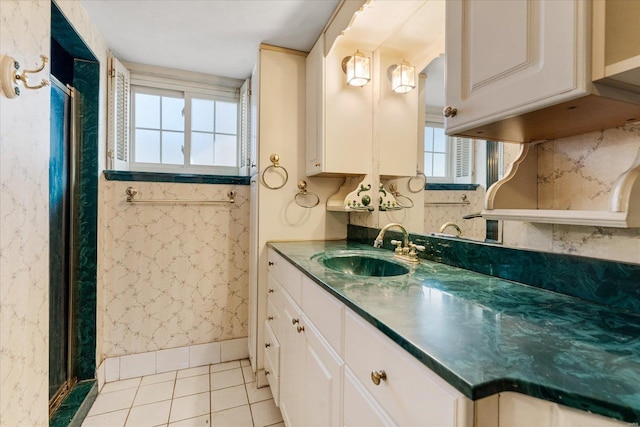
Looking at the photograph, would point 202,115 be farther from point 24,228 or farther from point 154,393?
point 154,393

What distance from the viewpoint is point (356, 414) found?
76 centimetres

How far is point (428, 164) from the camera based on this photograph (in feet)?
4.56

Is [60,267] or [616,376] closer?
[616,376]

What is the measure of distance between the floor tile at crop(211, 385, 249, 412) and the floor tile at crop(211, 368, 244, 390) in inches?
1.7

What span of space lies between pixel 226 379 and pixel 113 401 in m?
0.62

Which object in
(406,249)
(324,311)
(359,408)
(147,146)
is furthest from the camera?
(147,146)

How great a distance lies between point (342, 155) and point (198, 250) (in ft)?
3.98

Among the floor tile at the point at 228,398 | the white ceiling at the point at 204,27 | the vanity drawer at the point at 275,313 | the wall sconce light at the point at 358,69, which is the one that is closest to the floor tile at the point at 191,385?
the floor tile at the point at 228,398

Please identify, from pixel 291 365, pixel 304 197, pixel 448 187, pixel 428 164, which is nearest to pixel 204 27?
pixel 304 197

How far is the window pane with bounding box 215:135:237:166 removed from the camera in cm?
245

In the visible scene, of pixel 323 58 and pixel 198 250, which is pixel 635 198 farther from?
pixel 198 250

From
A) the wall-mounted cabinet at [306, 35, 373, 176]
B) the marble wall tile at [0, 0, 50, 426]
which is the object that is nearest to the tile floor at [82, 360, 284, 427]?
the marble wall tile at [0, 0, 50, 426]

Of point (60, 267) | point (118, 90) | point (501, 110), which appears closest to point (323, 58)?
point (501, 110)

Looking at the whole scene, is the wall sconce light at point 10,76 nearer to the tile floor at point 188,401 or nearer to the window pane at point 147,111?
the window pane at point 147,111
